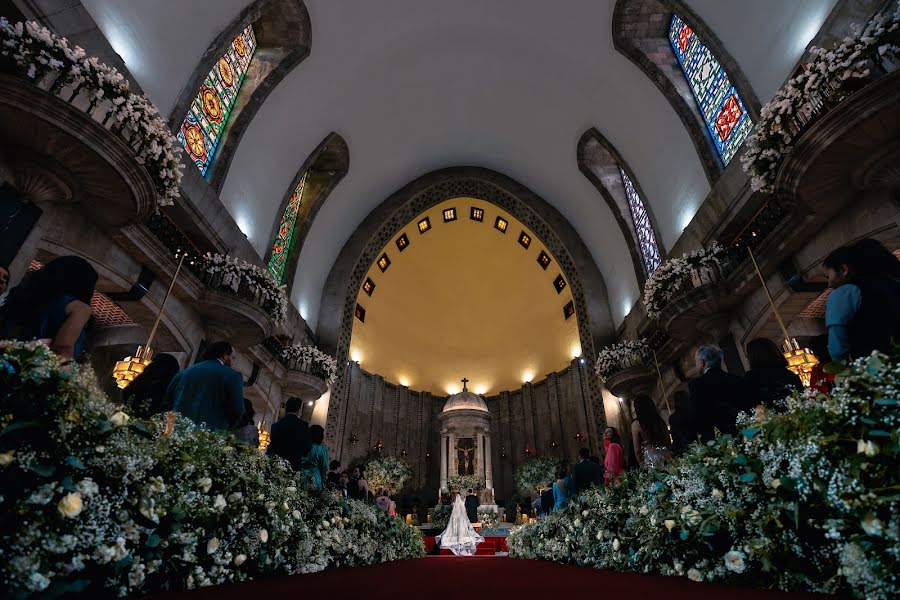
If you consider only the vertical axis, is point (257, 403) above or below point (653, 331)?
below

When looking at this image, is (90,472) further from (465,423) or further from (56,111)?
(465,423)

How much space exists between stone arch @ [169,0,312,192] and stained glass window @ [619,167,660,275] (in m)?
10.0

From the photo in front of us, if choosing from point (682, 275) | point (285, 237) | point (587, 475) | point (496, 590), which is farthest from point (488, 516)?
point (496, 590)

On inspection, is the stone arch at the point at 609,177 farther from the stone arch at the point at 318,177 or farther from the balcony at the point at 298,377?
the balcony at the point at 298,377

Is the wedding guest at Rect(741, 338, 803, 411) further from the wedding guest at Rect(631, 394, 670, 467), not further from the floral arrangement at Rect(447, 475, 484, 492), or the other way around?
the floral arrangement at Rect(447, 475, 484, 492)

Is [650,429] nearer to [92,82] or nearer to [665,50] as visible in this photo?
[92,82]

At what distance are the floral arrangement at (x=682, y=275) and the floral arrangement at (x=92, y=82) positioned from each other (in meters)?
8.84

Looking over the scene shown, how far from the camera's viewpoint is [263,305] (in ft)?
29.0

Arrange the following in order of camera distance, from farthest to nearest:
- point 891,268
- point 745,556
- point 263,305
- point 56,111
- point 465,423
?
point 465,423, point 263,305, point 56,111, point 891,268, point 745,556

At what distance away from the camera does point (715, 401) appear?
3.59m

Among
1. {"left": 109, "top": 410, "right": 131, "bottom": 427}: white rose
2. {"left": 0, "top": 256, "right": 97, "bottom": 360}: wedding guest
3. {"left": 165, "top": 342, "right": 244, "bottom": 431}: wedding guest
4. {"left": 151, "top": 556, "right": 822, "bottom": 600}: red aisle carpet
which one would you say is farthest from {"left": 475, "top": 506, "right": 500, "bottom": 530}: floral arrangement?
{"left": 109, "top": 410, "right": 131, "bottom": 427}: white rose

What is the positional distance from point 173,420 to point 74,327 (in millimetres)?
967

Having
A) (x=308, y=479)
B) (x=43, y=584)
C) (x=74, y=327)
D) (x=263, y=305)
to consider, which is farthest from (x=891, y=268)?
(x=263, y=305)

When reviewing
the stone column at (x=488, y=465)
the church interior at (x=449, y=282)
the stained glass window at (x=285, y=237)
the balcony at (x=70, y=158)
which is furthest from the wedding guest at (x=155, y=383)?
the stone column at (x=488, y=465)
